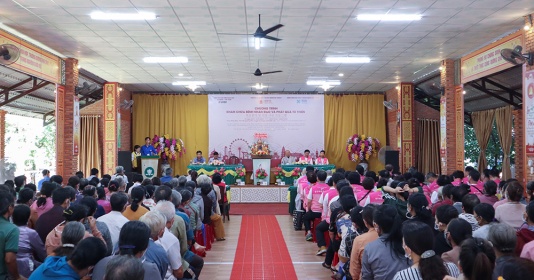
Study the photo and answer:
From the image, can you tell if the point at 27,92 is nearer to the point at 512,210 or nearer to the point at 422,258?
the point at 512,210

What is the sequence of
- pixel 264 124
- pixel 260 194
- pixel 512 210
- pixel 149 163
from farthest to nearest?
pixel 264 124
pixel 149 163
pixel 260 194
pixel 512 210

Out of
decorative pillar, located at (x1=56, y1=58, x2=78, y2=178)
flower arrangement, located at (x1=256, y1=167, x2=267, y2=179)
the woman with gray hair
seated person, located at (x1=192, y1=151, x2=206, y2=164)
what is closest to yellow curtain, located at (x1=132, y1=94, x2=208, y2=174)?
seated person, located at (x1=192, y1=151, x2=206, y2=164)

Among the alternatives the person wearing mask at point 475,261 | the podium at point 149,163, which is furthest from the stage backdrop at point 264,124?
the person wearing mask at point 475,261

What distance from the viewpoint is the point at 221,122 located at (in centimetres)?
1802

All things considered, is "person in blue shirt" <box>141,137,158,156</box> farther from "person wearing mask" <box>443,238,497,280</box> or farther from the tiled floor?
"person wearing mask" <box>443,238,497,280</box>

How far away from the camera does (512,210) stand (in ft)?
15.6

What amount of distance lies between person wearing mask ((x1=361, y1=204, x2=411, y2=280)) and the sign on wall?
7686 mm

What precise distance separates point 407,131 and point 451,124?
360 cm

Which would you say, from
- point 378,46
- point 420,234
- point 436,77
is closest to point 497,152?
point 436,77

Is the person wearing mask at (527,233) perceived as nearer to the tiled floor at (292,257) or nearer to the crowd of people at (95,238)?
the crowd of people at (95,238)

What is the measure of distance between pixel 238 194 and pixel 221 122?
4787mm

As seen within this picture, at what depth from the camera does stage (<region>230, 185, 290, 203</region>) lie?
543 inches

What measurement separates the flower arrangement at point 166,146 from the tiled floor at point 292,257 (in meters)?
8.26

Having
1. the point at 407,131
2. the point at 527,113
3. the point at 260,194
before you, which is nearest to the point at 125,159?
the point at 260,194
